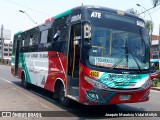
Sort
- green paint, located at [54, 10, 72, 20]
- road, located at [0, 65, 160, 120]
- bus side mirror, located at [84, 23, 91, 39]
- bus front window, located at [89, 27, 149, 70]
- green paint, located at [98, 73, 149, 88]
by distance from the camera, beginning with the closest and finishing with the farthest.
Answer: bus side mirror, located at [84, 23, 91, 39] → green paint, located at [98, 73, 149, 88] → bus front window, located at [89, 27, 149, 70] → road, located at [0, 65, 160, 120] → green paint, located at [54, 10, 72, 20]

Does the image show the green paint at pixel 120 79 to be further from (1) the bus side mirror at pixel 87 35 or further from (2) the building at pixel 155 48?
(2) the building at pixel 155 48

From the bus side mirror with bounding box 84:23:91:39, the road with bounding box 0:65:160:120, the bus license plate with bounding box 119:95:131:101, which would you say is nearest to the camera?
the bus side mirror with bounding box 84:23:91:39

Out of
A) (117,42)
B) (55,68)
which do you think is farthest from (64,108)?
(117,42)

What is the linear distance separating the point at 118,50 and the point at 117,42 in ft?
0.81

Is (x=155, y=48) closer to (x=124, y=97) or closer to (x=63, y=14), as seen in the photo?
(x=63, y=14)

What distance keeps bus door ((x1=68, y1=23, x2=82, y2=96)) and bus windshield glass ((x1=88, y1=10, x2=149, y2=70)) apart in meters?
0.69

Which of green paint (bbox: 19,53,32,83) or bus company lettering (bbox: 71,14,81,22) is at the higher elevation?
bus company lettering (bbox: 71,14,81,22)

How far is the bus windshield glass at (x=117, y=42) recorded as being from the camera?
8256mm

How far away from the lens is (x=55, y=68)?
1062 centimetres

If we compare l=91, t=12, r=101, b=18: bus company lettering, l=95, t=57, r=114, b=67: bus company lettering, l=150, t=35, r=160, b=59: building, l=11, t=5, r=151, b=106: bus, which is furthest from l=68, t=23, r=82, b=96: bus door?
l=150, t=35, r=160, b=59: building

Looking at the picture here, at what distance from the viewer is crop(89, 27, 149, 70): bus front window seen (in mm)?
8227

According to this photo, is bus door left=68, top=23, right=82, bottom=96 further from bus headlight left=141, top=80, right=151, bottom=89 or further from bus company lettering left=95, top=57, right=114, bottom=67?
bus headlight left=141, top=80, right=151, bottom=89

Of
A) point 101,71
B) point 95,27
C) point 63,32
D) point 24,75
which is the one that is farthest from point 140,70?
point 24,75

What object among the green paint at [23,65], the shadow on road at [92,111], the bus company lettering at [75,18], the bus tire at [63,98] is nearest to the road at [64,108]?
the shadow on road at [92,111]
